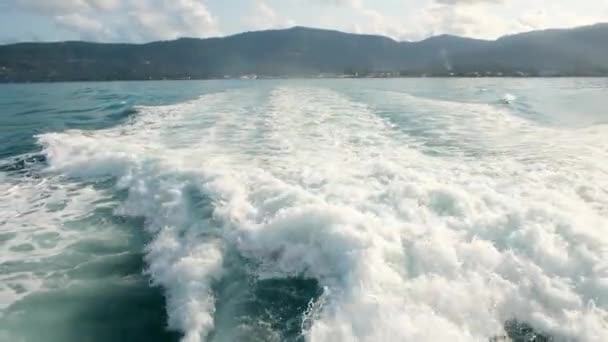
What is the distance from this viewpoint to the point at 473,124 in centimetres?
1680

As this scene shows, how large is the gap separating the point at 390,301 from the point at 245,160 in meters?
7.44

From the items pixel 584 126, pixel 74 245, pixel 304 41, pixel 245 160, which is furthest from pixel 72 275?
pixel 304 41

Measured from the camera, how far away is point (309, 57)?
12912cm

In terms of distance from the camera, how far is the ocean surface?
16.9ft

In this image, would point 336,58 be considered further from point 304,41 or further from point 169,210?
point 169,210

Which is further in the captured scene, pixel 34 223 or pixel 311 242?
pixel 34 223

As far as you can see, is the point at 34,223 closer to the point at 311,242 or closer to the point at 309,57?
the point at 311,242

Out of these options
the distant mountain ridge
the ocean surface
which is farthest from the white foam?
the distant mountain ridge

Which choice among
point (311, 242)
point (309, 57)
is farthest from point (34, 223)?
point (309, 57)

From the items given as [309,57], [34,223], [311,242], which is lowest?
[309,57]

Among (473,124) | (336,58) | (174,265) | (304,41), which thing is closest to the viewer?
(174,265)

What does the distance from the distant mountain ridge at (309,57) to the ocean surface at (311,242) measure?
291ft

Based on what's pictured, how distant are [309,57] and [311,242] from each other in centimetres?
12732

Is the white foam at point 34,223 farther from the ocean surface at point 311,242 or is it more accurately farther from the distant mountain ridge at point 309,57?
the distant mountain ridge at point 309,57
